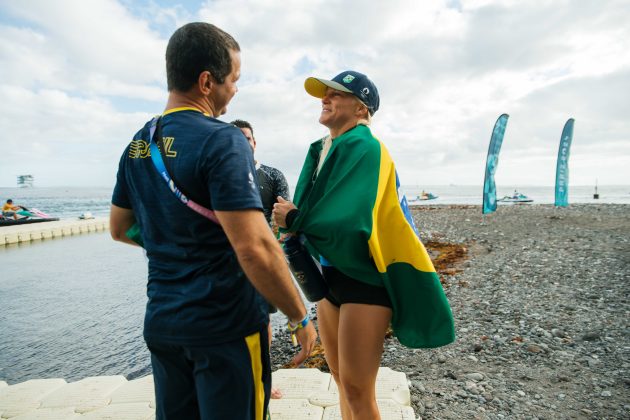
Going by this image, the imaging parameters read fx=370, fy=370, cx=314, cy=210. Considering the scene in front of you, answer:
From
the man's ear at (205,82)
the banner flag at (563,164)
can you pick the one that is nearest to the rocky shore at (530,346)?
the man's ear at (205,82)

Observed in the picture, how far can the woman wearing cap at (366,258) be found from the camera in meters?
1.97

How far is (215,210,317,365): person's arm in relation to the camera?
1356 mm

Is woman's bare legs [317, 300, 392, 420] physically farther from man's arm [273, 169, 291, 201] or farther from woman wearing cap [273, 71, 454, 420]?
man's arm [273, 169, 291, 201]

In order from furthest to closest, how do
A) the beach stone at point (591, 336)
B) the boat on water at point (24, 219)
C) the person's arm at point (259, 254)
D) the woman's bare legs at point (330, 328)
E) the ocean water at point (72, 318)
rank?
the boat on water at point (24, 219) → the ocean water at point (72, 318) → the beach stone at point (591, 336) → the woman's bare legs at point (330, 328) → the person's arm at point (259, 254)

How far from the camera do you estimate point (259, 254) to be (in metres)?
1.36

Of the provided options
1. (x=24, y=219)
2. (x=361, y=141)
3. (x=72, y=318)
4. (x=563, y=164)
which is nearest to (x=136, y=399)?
(x=361, y=141)

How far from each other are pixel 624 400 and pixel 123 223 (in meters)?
4.67

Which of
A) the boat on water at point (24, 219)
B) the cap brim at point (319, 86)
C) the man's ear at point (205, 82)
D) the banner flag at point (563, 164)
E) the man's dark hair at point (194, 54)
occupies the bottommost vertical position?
the boat on water at point (24, 219)

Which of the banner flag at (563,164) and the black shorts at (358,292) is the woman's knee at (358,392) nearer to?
the black shorts at (358,292)

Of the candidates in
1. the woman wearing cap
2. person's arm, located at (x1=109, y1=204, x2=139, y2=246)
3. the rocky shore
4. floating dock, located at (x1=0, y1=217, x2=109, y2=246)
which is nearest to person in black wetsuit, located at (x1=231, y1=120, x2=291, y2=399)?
the woman wearing cap

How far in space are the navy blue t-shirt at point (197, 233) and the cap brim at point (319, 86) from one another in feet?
3.69

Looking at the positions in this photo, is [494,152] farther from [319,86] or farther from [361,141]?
[361,141]

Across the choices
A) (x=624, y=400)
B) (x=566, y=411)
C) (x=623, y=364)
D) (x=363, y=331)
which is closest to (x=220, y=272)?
(x=363, y=331)

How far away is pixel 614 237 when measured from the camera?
1356cm
